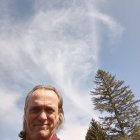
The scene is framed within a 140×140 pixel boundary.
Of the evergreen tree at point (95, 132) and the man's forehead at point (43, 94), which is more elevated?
the evergreen tree at point (95, 132)

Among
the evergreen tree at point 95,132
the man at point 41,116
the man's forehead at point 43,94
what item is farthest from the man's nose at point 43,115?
the evergreen tree at point 95,132

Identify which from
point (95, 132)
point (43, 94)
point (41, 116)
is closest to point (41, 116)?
point (41, 116)

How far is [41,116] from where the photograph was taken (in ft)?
12.0

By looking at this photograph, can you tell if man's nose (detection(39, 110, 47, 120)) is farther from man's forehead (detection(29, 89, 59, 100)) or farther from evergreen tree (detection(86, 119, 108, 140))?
evergreen tree (detection(86, 119, 108, 140))

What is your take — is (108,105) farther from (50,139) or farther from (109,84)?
(50,139)

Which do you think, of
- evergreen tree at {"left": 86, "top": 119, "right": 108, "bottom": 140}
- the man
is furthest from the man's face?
evergreen tree at {"left": 86, "top": 119, "right": 108, "bottom": 140}

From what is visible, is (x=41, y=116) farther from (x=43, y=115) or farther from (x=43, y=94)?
(x=43, y=94)

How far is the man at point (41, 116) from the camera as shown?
12.1 ft

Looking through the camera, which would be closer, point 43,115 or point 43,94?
point 43,115

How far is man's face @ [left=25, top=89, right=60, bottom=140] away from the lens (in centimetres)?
367

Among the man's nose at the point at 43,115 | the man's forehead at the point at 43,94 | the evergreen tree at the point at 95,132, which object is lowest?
the man's nose at the point at 43,115

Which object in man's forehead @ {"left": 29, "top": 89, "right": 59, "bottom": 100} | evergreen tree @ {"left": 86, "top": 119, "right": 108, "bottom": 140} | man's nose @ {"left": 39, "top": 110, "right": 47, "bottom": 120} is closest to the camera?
man's nose @ {"left": 39, "top": 110, "right": 47, "bottom": 120}

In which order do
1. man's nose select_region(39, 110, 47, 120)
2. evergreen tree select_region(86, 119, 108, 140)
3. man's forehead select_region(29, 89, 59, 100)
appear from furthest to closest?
evergreen tree select_region(86, 119, 108, 140), man's forehead select_region(29, 89, 59, 100), man's nose select_region(39, 110, 47, 120)

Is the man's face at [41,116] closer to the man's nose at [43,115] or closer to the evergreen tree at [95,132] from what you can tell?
the man's nose at [43,115]
